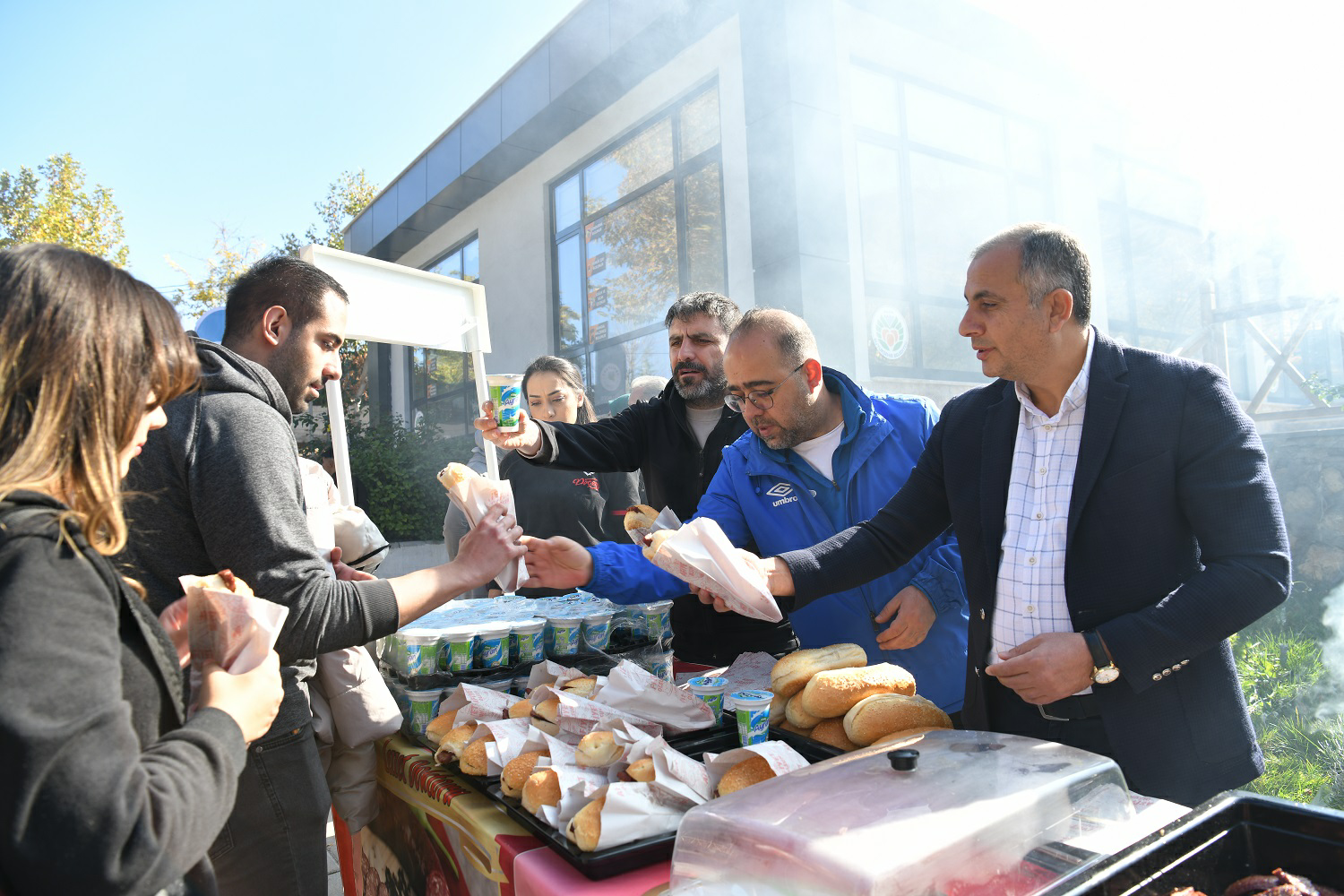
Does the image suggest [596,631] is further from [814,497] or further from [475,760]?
[814,497]

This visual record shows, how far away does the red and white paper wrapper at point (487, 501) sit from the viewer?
224cm

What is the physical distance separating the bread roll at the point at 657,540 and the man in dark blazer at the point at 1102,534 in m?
0.29

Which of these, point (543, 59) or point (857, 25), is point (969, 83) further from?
point (543, 59)

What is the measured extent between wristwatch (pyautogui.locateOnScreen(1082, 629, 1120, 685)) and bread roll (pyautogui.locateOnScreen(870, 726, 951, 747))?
1.08ft

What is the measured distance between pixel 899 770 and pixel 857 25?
763 cm

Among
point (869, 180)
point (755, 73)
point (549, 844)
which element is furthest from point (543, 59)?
point (549, 844)

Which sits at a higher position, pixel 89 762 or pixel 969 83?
pixel 969 83

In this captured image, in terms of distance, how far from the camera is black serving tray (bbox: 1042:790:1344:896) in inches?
36.2

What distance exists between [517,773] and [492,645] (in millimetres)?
703

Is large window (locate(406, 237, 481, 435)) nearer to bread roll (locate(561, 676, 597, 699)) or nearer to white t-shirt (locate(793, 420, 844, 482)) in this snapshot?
white t-shirt (locate(793, 420, 844, 482))

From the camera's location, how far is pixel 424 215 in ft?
42.3

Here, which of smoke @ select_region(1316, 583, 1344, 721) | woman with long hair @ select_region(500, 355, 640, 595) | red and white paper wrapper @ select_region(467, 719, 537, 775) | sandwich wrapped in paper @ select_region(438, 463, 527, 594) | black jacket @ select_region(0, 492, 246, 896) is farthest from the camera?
smoke @ select_region(1316, 583, 1344, 721)

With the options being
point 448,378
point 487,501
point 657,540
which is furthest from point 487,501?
point 448,378

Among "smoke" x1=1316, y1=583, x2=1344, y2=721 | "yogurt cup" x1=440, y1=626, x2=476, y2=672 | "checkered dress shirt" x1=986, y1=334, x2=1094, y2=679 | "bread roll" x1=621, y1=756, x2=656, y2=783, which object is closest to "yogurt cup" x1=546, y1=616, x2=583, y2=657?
"yogurt cup" x1=440, y1=626, x2=476, y2=672
